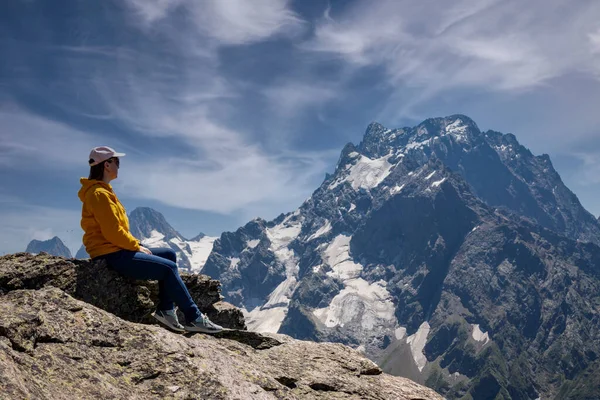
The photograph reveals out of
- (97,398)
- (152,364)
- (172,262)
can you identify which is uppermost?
(172,262)

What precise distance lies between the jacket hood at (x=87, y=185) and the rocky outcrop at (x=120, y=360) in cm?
250

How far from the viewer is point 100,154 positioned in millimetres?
12172

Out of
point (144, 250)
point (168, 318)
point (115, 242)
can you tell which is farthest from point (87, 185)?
point (168, 318)

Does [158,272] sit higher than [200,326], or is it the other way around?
[158,272]

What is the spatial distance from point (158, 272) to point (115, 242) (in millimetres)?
1448

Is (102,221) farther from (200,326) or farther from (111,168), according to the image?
(200,326)

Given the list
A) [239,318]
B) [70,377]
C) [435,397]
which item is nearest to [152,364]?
[70,377]

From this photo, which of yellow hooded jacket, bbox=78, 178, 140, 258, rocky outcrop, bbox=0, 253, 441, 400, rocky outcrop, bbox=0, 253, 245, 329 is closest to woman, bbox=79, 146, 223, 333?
yellow hooded jacket, bbox=78, 178, 140, 258

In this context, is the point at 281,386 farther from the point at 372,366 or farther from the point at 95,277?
the point at 95,277

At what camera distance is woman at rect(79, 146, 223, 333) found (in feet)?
38.0

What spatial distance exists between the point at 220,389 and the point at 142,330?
2.53 m

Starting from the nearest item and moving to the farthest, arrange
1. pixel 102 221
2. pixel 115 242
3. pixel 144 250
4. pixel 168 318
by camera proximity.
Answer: pixel 102 221, pixel 115 242, pixel 168 318, pixel 144 250

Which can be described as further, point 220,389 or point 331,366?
point 331,366

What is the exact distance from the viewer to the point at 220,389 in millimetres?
9617
